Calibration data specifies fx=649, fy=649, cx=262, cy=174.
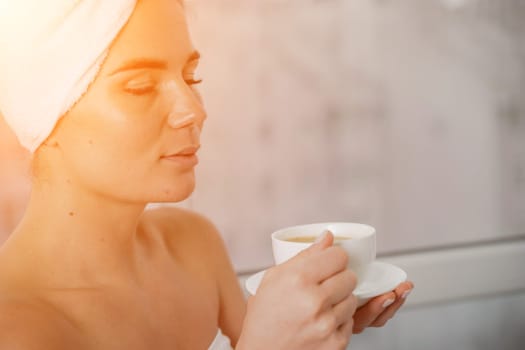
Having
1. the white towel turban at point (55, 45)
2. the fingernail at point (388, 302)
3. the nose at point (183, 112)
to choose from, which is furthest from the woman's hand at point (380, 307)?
the white towel turban at point (55, 45)

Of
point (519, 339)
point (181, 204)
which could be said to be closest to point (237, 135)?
point (181, 204)

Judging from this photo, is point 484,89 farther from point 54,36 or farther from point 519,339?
point 54,36

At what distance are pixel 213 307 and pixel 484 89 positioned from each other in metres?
0.79

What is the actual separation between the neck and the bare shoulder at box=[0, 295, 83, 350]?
2.0 inches

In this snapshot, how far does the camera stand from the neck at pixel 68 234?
70cm

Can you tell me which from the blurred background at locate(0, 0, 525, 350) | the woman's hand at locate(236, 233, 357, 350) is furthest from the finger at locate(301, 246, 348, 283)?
the blurred background at locate(0, 0, 525, 350)

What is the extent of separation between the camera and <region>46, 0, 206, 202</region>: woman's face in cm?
67

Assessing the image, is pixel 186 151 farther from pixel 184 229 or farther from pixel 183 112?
pixel 184 229

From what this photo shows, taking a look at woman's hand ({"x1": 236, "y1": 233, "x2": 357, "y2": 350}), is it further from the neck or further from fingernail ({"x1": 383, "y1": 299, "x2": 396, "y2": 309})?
the neck

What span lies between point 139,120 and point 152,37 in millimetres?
88

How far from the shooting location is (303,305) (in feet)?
1.98

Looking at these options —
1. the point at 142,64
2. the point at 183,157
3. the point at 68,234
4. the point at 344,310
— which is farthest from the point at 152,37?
the point at 344,310

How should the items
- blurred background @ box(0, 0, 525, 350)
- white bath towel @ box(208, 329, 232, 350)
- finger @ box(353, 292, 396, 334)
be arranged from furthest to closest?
1. blurred background @ box(0, 0, 525, 350)
2. white bath towel @ box(208, 329, 232, 350)
3. finger @ box(353, 292, 396, 334)

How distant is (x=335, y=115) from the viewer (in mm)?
1221
